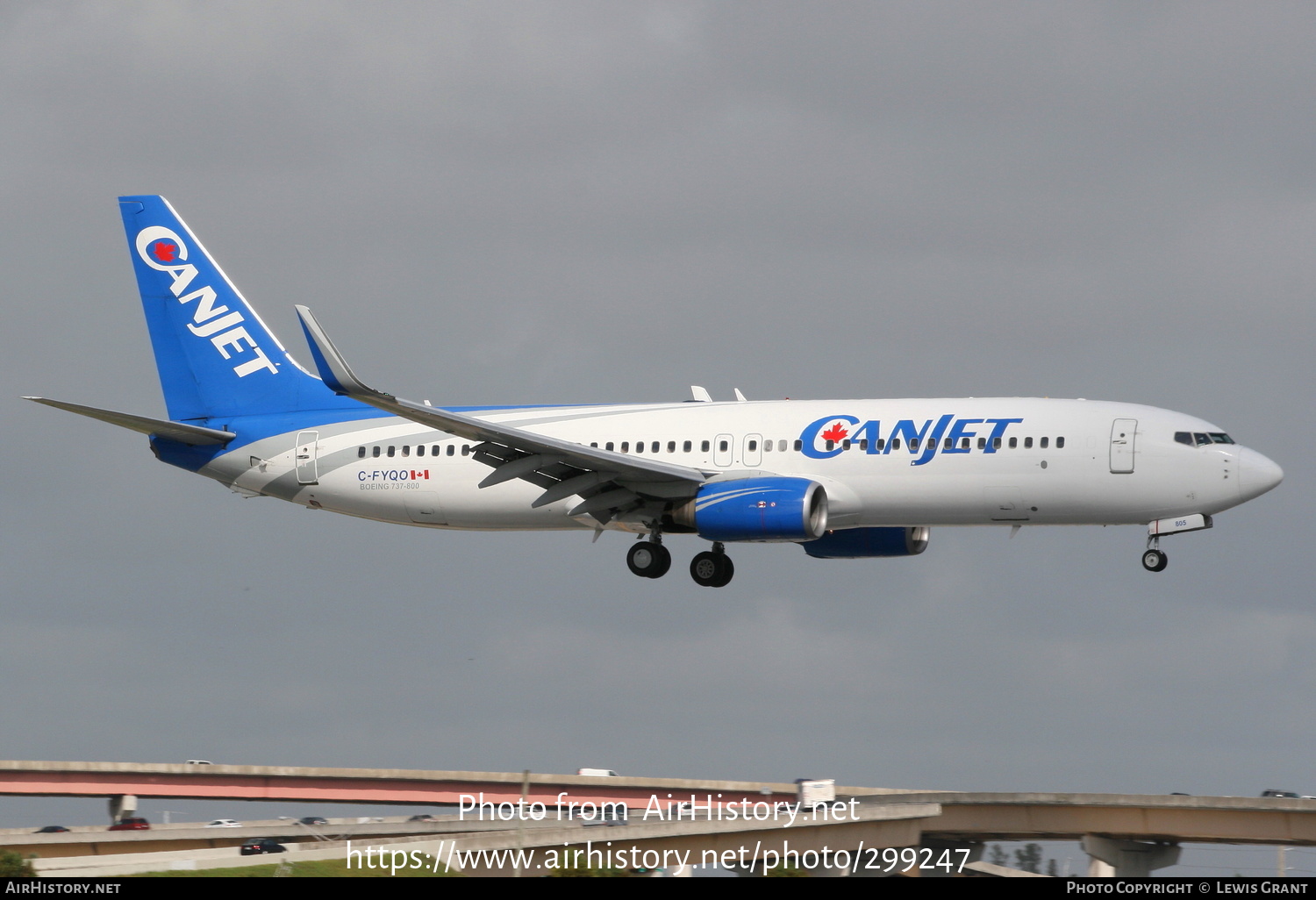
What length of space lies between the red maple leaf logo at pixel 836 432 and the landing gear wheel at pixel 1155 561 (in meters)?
9.08

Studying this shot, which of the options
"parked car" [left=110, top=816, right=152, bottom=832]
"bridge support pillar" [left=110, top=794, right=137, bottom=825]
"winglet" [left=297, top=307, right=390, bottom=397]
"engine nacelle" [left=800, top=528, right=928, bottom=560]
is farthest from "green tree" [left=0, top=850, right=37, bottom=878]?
"bridge support pillar" [left=110, top=794, right=137, bottom=825]

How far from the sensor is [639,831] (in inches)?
1813

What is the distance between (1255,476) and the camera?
4556cm

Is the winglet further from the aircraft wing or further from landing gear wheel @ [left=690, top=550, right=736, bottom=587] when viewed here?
landing gear wheel @ [left=690, top=550, right=736, bottom=587]

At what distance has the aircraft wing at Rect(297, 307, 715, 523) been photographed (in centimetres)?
4534

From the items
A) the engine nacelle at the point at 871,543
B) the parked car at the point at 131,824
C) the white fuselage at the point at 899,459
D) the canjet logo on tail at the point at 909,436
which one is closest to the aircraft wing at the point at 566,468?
the white fuselage at the point at 899,459

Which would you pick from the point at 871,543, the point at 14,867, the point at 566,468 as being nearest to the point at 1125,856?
the point at 871,543

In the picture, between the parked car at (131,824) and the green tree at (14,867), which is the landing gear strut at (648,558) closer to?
the green tree at (14,867)

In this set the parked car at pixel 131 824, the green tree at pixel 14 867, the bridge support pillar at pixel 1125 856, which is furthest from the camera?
the bridge support pillar at pixel 1125 856

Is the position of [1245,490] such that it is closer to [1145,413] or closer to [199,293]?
[1145,413]

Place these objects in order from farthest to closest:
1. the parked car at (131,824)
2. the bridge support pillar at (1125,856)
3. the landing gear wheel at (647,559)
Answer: the bridge support pillar at (1125,856)
the parked car at (131,824)
the landing gear wheel at (647,559)

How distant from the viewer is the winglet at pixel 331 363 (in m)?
41.9
